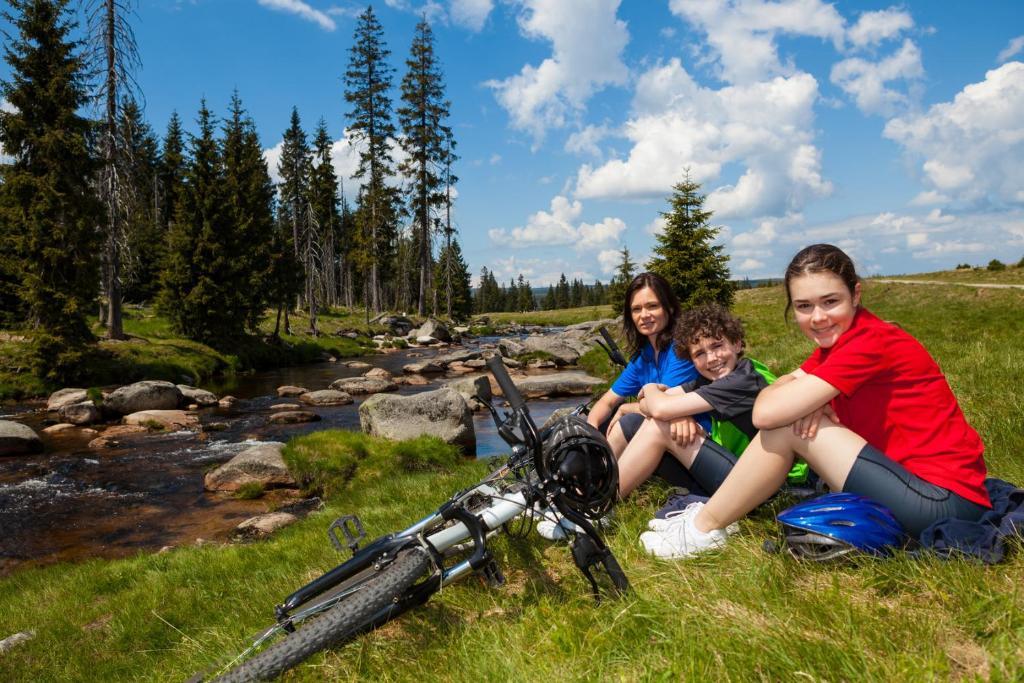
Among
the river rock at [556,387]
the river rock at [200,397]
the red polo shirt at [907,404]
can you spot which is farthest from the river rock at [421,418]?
the red polo shirt at [907,404]

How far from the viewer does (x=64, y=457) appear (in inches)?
498

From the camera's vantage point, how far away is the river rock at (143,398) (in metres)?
17.1

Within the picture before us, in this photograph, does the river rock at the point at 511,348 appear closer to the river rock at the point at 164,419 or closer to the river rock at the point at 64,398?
the river rock at the point at 164,419

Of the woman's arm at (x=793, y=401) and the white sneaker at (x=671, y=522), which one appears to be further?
the white sneaker at (x=671, y=522)

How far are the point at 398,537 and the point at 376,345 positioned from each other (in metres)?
36.3

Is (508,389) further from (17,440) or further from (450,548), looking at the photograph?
(17,440)

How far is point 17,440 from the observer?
1279 cm

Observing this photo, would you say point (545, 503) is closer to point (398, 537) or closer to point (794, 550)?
point (398, 537)

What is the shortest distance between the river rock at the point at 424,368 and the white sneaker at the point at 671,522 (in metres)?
23.0

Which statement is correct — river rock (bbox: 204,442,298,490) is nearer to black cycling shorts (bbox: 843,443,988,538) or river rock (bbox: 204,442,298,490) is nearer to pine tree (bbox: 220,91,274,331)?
black cycling shorts (bbox: 843,443,988,538)

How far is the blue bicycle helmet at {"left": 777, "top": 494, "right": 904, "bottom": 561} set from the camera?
276 centimetres

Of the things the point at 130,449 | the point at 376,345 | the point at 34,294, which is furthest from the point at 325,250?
the point at 130,449

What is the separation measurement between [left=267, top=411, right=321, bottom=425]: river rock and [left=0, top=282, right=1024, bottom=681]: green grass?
9.48 metres

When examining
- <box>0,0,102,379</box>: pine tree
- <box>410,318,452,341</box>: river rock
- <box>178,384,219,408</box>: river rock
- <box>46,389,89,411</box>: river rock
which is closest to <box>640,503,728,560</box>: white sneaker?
<box>178,384,219,408</box>: river rock
